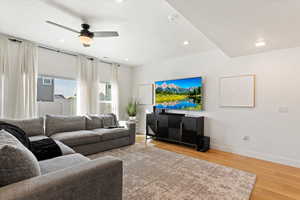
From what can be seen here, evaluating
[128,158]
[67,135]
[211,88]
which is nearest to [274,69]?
[211,88]

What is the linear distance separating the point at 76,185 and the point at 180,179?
1.66 m

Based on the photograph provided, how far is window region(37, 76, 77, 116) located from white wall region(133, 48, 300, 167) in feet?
12.5

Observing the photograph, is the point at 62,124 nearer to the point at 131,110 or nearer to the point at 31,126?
the point at 31,126

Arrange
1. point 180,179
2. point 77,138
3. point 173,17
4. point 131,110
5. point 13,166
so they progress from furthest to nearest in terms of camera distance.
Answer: point 131,110 < point 77,138 < point 173,17 < point 180,179 < point 13,166

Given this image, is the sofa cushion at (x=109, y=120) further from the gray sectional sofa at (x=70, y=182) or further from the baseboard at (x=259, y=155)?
the baseboard at (x=259, y=155)

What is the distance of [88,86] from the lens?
184 inches

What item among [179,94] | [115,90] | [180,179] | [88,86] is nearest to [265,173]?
[180,179]

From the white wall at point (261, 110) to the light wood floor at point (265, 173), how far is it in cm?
29

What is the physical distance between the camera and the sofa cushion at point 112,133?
335 cm

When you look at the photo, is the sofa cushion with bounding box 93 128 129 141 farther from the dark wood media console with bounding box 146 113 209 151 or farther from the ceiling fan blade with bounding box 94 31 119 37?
the ceiling fan blade with bounding box 94 31 119 37

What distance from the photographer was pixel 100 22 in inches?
102

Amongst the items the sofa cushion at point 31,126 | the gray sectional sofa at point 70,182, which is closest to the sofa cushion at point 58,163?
the gray sectional sofa at point 70,182

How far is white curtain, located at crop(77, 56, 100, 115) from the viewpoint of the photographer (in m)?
4.47

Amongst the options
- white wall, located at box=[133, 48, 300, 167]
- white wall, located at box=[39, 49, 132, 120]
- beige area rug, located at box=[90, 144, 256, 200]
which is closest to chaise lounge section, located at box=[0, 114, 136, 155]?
beige area rug, located at box=[90, 144, 256, 200]
